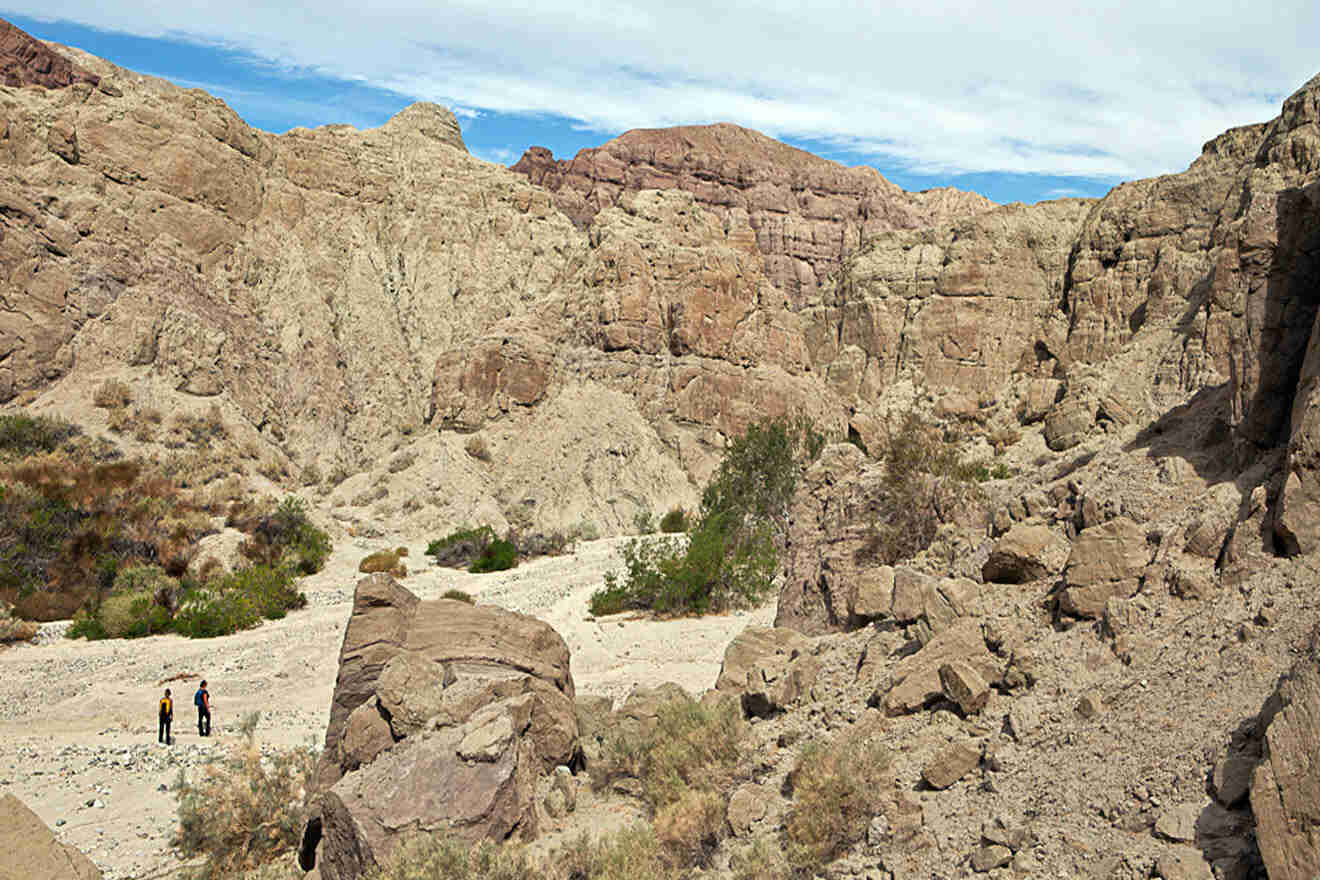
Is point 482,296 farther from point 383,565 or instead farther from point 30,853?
point 30,853

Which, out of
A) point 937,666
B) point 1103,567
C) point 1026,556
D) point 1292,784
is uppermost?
point 1103,567

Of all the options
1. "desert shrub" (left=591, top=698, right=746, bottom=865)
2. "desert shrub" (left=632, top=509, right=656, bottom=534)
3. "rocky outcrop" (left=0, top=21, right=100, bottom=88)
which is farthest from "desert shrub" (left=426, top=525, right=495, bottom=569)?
"rocky outcrop" (left=0, top=21, right=100, bottom=88)

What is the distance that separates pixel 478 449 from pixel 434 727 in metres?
36.9

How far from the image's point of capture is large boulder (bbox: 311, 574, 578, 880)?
6930mm

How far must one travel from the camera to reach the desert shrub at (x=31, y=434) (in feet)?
105

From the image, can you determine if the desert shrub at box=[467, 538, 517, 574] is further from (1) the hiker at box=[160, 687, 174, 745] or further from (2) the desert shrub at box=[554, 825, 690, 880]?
(2) the desert shrub at box=[554, 825, 690, 880]

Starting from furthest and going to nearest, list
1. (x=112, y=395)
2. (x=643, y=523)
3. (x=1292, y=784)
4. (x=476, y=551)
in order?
(x=643, y=523) < (x=112, y=395) < (x=476, y=551) < (x=1292, y=784)

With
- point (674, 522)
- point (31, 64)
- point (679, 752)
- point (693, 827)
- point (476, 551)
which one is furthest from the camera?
point (31, 64)

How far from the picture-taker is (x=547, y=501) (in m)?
42.2

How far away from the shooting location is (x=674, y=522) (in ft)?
130

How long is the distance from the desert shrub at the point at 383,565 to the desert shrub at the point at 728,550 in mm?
7927

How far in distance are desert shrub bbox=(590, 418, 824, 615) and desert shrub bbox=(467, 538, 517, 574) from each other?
21.1 feet

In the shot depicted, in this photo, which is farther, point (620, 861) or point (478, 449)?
point (478, 449)

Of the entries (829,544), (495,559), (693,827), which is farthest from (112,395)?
(693,827)
